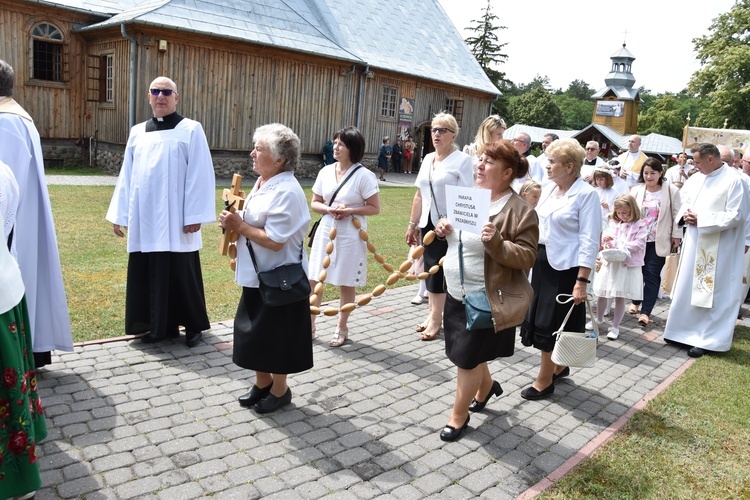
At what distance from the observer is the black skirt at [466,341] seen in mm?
4031

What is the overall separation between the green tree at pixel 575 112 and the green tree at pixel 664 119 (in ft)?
106

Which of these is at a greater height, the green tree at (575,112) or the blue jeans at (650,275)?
the green tree at (575,112)

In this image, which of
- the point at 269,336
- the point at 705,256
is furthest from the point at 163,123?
the point at 705,256

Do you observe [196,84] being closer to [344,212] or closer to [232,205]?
[344,212]

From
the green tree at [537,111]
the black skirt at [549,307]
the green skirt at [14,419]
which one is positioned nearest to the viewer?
the green skirt at [14,419]

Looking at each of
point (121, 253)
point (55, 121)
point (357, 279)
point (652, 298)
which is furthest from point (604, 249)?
point (55, 121)

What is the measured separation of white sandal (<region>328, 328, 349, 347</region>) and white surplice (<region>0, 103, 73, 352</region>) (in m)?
2.29

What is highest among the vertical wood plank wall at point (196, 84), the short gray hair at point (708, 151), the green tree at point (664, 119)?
the green tree at point (664, 119)

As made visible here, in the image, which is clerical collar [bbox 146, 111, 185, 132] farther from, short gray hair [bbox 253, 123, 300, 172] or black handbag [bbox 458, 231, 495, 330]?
black handbag [bbox 458, 231, 495, 330]

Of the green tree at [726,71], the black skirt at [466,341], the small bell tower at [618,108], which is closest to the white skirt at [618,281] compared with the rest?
the black skirt at [466,341]

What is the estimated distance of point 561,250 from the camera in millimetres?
4855

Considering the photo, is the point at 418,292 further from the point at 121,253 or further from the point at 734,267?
the point at 121,253

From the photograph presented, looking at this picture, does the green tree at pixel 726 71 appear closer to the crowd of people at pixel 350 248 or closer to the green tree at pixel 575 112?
the crowd of people at pixel 350 248

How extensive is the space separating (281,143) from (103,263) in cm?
522
